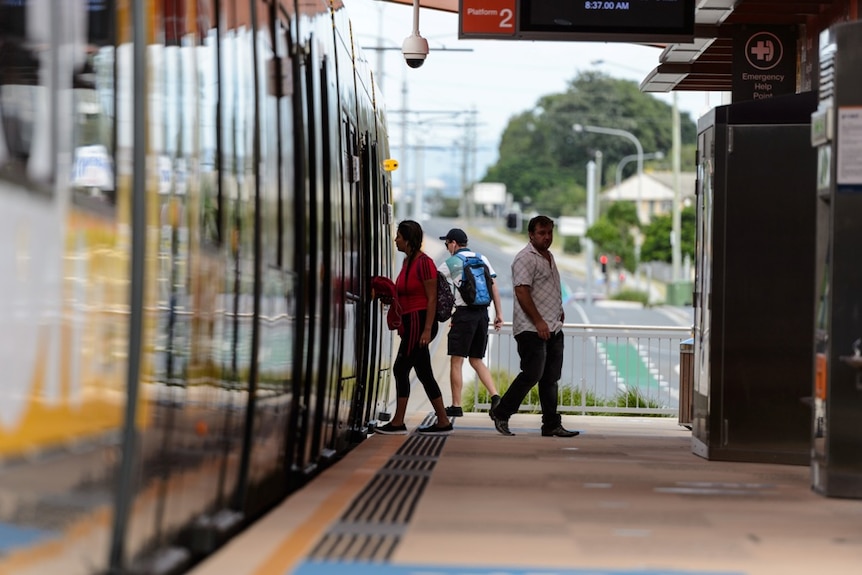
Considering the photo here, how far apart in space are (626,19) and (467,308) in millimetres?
3863

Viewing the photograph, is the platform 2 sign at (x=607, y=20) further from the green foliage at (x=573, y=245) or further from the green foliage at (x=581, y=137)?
the green foliage at (x=581, y=137)

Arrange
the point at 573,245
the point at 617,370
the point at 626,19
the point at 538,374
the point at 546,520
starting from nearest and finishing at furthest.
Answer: the point at 546,520 < the point at 626,19 < the point at 538,374 < the point at 617,370 < the point at 573,245

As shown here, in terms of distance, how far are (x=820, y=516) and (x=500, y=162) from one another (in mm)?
161330

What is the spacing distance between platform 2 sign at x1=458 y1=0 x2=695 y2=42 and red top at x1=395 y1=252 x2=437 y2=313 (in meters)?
2.12

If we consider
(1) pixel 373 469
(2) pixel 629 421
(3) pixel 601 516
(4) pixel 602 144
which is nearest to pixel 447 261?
(2) pixel 629 421

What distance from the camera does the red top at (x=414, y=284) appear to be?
12922mm

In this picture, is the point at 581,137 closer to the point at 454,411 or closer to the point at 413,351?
the point at 454,411

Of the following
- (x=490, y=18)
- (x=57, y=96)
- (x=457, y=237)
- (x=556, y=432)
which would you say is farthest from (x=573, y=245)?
(x=57, y=96)

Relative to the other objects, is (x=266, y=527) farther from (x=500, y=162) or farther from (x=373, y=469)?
(x=500, y=162)

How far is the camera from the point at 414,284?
13.0 metres

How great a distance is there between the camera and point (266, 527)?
273 inches

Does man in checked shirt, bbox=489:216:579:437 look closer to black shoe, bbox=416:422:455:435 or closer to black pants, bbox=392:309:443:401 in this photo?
black shoe, bbox=416:422:455:435

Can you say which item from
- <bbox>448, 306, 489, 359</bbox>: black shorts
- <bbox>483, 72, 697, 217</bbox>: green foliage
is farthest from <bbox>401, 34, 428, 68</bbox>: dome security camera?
<bbox>483, 72, 697, 217</bbox>: green foliage

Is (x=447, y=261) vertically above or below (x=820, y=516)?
above
